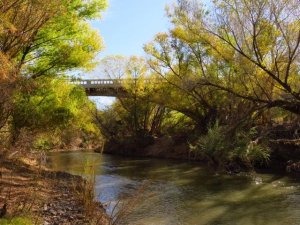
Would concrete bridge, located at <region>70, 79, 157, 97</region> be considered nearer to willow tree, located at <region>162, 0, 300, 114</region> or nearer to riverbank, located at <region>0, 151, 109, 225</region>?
willow tree, located at <region>162, 0, 300, 114</region>

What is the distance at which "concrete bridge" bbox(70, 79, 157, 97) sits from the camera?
46812 millimetres

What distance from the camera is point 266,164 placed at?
96.5ft

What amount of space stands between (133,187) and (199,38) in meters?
8.93

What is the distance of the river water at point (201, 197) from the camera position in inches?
549

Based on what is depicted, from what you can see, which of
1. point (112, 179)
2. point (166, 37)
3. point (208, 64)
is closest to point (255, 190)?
point (112, 179)

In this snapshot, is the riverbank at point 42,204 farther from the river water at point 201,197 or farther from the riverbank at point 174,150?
the riverbank at point 174,150

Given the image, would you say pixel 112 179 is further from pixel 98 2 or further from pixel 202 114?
pixel 202 114

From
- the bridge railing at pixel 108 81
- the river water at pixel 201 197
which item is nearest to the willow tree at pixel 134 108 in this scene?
the bridge railing at pixel 108 81

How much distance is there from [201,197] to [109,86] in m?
34.7

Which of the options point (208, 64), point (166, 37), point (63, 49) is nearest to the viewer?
point (63, 49)

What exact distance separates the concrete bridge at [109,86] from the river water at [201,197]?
2050 centimetres

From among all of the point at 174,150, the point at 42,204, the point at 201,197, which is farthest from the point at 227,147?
the point at 174,150

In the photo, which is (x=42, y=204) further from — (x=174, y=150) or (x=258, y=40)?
(x=174, y=150)

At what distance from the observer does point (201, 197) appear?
18359 millimetres
